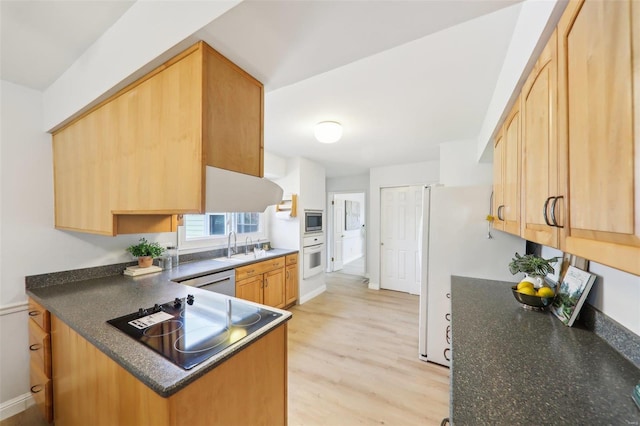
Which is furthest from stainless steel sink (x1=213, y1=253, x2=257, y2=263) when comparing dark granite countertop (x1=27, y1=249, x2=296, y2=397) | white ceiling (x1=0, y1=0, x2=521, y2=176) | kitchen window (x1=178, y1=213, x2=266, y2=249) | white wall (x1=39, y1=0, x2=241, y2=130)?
white wall (x1=39, y1=0, x2=241, y2=130)

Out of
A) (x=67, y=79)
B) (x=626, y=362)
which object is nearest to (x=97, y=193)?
(x=67, y=79)

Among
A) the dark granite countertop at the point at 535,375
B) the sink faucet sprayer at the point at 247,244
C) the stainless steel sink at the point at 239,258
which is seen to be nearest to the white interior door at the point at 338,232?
the sink faucet sprayer at the point at 247,244

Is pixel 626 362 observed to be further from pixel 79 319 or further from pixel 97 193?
pixel 97 193

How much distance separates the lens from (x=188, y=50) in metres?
1.00

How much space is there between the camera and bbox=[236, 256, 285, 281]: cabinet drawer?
284 cm

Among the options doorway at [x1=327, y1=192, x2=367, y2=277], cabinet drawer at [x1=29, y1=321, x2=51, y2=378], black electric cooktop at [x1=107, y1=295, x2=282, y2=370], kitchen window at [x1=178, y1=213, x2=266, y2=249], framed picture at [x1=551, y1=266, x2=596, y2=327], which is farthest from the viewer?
doorway at [x1=327, y1=192, x2=367, y2=277]

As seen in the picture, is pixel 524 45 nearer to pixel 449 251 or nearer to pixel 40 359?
pixel 449 251

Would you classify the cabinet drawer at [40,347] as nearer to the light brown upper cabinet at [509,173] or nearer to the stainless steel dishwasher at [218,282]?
the stainless steel dishwasher at [218,282]

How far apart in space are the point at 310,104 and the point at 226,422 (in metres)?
2.22

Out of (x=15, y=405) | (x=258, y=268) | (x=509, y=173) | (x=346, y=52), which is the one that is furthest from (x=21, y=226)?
(x=509, y=173)

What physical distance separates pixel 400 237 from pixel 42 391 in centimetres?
458

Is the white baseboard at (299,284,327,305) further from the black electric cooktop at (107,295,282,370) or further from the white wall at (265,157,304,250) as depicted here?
the black electric cooktop at (107,295,282,370)

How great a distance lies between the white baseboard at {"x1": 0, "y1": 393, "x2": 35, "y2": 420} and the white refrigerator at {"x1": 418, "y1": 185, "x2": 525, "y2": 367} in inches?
128

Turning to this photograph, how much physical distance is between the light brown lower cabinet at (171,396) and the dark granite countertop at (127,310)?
6 centimetres
